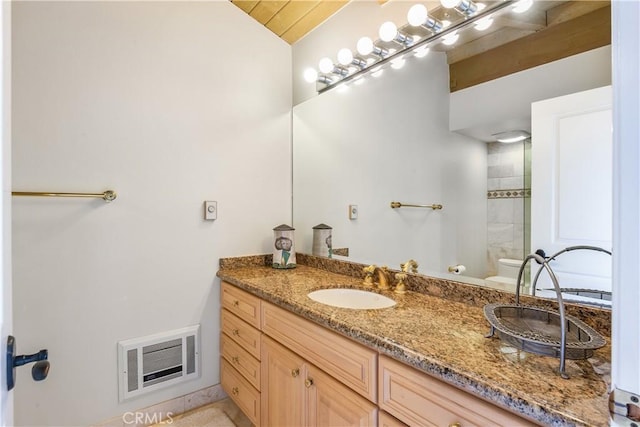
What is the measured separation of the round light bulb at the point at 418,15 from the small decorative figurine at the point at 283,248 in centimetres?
129

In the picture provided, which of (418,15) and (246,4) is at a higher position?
(246,4)

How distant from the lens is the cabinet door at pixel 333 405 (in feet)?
3.14

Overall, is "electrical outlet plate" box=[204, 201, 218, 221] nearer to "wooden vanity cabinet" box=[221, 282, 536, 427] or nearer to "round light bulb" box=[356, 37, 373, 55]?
"wooden vanity cabinet" box=[221, 282, 536, 427]

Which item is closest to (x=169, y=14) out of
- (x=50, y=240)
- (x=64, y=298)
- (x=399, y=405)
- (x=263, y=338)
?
(x=50, y=240)

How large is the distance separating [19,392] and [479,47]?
8.13ft

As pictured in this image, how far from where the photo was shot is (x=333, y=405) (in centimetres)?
107

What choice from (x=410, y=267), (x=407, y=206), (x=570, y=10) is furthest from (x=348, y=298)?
(x=570, y=10)

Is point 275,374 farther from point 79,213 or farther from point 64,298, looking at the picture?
point 79,213

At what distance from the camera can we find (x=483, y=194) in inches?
51.1

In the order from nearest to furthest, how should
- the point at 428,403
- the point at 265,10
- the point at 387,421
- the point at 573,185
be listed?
1. the point at 428,403
2. the point at 387,421
3. the point at 573,185
4. the point at 265,10

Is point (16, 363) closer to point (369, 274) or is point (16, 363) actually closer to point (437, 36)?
point (369, 274)

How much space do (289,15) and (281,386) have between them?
211 cm

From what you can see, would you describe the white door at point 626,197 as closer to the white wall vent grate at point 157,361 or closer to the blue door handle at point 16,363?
the blue door handle at point 16,363

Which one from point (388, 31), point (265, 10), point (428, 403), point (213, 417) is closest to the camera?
point (428, 403)
